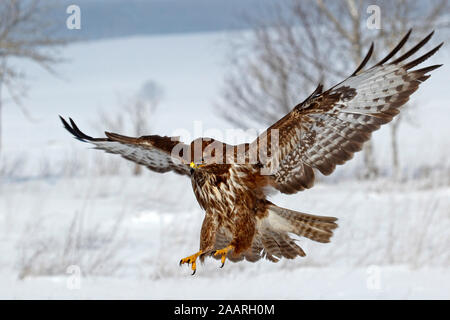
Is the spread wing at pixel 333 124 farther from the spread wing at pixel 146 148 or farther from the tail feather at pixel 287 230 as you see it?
the spread wing at pixel 146 148

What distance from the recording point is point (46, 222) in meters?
11.4

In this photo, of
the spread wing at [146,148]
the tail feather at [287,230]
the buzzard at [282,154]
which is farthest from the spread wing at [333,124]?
the spread wing at [146,148]

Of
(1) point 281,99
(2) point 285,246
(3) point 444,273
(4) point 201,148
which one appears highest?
(1) point 281,99

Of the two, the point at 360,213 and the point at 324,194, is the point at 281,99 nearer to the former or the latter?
the point at 324,194

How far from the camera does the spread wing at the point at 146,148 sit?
1.75 meters

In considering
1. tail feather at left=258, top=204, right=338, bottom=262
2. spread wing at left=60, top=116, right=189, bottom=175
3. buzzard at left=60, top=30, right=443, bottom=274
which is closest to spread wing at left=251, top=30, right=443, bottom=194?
buzzard at left=60, top=30, right=443, bottom=274

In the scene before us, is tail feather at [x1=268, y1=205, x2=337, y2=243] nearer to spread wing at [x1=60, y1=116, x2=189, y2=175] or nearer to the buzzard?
the buzzard

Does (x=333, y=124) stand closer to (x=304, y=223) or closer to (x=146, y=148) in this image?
(x=304, y=223)

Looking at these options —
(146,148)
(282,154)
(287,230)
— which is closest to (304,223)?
(287,230)

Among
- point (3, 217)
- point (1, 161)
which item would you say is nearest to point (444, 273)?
point (3, 217)

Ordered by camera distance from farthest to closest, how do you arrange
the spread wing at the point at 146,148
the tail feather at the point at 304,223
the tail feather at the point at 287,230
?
the tail feather at the point at 304,223
the tail feather at the point at 287,230
the spread wing at the point at 146,148

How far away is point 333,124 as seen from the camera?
2.07 metres

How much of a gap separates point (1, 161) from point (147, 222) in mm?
15149

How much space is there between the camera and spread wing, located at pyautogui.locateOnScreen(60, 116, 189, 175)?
175 cm
